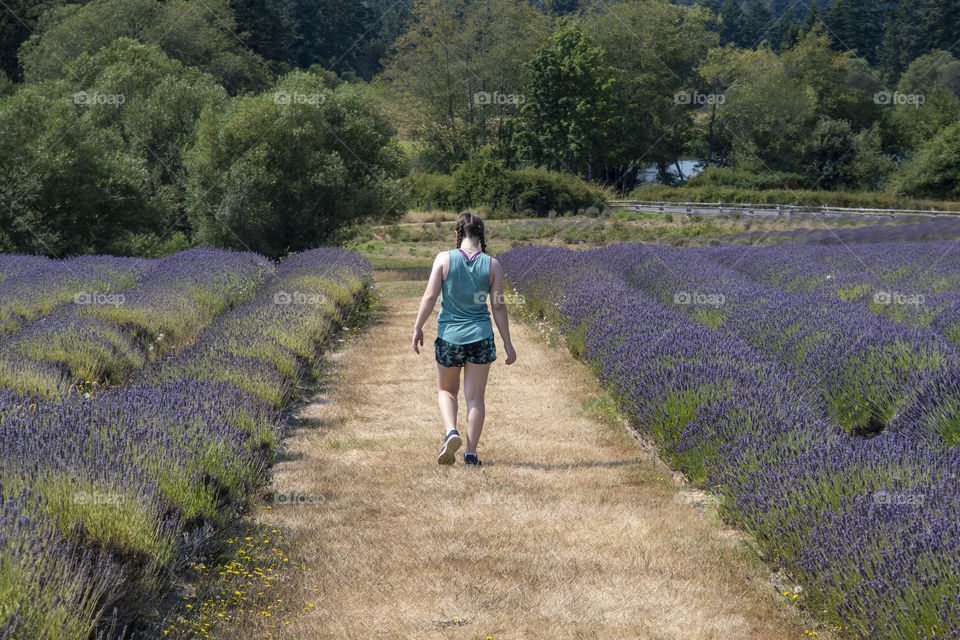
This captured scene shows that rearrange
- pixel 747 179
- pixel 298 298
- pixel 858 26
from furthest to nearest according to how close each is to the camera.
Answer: pixel 858 26 < pixel 747 179 < pixel 298 298

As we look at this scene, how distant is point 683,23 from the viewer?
64.8 m

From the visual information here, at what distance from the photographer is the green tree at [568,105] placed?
5219cm

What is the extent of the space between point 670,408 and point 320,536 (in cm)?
→ 239

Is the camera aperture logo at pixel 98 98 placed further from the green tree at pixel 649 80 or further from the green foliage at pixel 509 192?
the green tree at pixel 649 80

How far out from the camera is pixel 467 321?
554cm

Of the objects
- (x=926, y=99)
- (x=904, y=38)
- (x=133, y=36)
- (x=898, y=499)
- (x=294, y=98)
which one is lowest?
(x=898, y=499)

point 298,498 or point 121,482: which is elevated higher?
point 121,482

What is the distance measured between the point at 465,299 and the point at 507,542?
180 centimetres

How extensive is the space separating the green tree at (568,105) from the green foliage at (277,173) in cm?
3007

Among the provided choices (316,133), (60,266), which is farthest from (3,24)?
(60,266)

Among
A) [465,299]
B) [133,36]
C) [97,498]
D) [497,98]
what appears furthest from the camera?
[497,98]

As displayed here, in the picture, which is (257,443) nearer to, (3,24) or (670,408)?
(670,408)

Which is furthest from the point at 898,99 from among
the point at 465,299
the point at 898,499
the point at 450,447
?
the point at 898,499

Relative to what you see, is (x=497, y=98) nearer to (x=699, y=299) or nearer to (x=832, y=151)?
(x=832, y=151)
